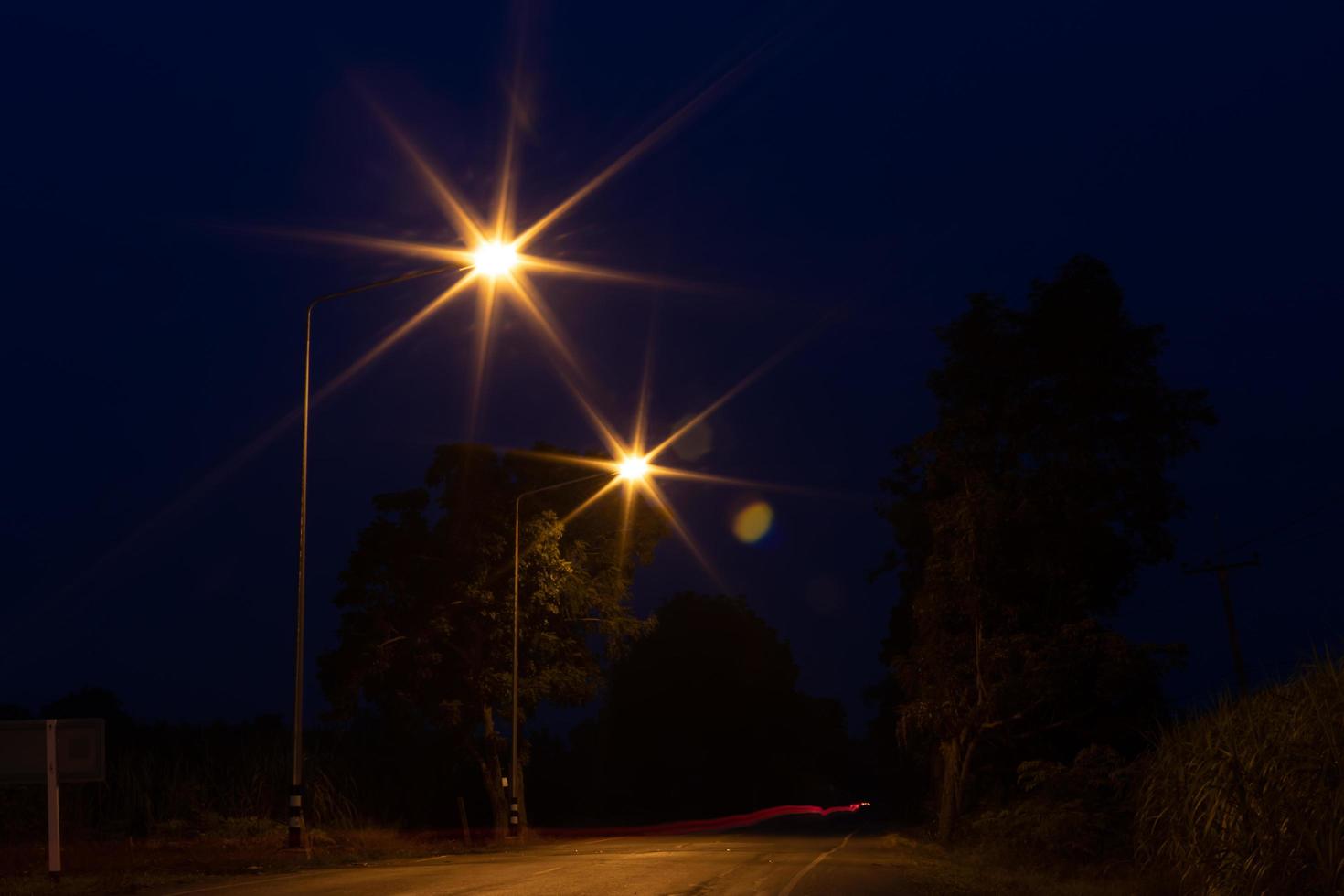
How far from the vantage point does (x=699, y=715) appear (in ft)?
269

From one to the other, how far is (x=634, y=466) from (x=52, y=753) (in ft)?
61.0

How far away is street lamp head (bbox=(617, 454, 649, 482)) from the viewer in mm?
34781

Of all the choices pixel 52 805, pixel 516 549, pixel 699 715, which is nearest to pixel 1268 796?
pixel 52 805

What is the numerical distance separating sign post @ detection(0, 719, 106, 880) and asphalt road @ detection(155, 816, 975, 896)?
8.43 feet

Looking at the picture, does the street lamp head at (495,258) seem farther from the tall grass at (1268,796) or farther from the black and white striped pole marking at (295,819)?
the tall grass at (1268,796)

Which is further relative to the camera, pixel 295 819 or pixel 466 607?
pixel 466 607

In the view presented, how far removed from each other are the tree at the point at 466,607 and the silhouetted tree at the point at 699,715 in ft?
124

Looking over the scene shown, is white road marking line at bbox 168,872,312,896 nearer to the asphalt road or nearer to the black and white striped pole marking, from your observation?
the asphalt road

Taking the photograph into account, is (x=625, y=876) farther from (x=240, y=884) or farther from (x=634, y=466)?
(x=634, y=466)

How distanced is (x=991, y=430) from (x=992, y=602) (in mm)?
4668

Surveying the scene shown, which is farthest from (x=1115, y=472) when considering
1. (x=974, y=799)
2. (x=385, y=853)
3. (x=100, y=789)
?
(x=100, y=789)

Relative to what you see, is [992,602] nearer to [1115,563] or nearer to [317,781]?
[1115,563]

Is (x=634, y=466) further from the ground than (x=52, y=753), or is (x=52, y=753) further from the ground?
(x=634, y=466)

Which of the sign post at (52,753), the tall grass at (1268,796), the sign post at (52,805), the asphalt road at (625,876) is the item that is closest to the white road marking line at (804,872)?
the asphalt road at (625,876)
